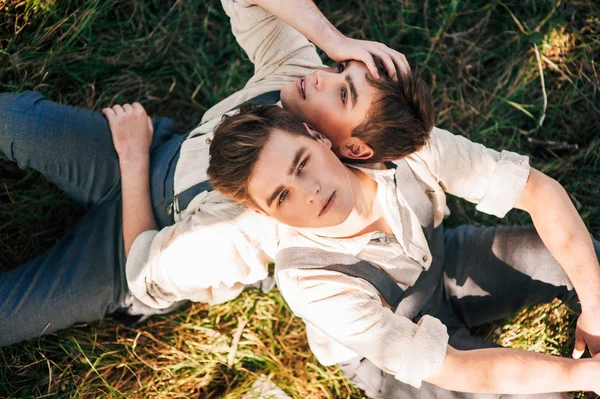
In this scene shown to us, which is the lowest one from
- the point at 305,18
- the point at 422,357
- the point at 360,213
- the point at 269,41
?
the point at 422,357

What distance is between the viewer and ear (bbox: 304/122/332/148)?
7.27 ft

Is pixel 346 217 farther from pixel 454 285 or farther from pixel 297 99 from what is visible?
pixel 454 285

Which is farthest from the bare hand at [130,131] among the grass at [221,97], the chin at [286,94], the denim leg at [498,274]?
the denim leg at [498,274]

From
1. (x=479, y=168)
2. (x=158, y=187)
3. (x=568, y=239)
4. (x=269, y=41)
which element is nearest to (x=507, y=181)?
(x=479, y=168)

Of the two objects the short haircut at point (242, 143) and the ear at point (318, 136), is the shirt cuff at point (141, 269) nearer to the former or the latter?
the short haircut at point (242, 143)

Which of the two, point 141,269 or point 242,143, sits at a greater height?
point 242,143

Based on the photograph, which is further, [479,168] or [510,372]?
[479,168]

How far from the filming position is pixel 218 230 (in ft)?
7.89

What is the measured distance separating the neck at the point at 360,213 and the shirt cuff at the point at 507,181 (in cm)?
46

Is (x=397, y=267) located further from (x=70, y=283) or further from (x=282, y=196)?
(x=70, y=283)

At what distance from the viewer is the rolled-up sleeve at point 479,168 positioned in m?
2.39

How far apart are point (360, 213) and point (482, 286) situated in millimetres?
813

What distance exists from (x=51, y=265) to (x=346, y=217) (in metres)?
1.47

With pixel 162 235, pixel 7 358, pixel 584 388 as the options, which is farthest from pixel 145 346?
pixel 584 388
